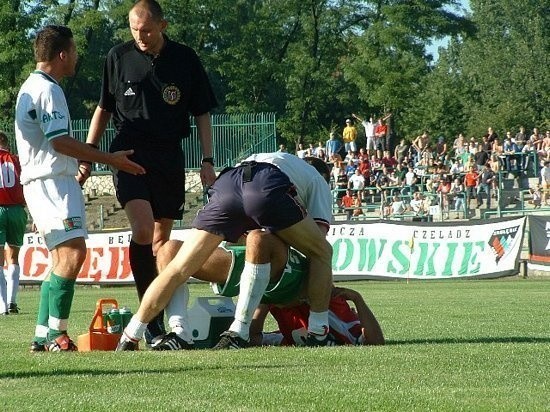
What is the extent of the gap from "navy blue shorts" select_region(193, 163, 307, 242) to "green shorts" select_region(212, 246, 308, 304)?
0.32 meters

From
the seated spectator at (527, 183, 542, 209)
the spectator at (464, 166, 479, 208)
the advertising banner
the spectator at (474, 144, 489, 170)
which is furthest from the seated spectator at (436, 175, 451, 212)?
the advertising banner

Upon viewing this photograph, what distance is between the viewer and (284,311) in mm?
8328

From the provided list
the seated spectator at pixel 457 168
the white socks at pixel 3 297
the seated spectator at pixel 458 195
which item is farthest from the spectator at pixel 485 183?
the white socks at pixel 3 297

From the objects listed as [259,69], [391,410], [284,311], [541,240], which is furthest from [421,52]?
[391,410]

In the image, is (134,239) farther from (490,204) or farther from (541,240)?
(490,204)

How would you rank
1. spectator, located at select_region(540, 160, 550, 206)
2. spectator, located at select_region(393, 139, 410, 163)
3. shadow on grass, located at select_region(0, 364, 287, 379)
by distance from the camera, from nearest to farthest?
shadow on grass, located at select_region(0, 364, 287, 379), spectator, located at select_region(540, 160, 550, 206), spectator, located at select_region(393, 139, 410, 163)

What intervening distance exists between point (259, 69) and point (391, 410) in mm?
47783

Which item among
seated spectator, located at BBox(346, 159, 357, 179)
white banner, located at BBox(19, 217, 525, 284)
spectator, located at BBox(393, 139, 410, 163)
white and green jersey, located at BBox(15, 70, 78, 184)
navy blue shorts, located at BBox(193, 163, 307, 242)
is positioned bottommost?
white banner, located at BBox(19, 217, 525, 284)

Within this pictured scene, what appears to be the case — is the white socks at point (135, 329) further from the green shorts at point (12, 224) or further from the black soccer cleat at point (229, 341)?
the green shorts at point (12, 224)

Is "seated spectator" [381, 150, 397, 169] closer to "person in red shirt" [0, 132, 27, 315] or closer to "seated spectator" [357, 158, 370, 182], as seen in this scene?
"seated spectator" [357, 158, 370, 182]

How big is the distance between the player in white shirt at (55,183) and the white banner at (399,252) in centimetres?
1729

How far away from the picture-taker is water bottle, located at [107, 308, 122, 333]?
825 centimetres

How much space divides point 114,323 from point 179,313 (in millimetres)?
649

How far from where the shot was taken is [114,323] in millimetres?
8297
